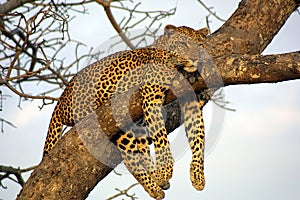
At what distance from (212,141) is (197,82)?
0.99 m

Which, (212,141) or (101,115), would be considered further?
(212,141)

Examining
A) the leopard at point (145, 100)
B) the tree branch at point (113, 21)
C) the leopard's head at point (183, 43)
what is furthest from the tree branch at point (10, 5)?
the leopard's head at point (183, 43)

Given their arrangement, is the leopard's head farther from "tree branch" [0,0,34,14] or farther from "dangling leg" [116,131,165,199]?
"tree branch" [0,0,34,14]

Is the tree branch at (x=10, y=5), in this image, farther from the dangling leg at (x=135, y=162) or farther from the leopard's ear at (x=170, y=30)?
the dangling leg at (x=135, y=162)

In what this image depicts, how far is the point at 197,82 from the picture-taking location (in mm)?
4523

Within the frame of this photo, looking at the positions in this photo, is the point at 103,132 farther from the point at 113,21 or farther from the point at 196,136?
the point at 113,21

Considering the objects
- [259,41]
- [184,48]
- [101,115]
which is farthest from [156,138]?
[259,41]

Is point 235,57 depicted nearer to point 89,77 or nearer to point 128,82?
point 128,82

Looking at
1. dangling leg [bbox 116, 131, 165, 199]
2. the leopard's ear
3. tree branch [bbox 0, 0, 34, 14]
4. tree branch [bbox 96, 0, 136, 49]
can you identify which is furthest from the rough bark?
tree branch [bbox 0, 0, 34, 14]

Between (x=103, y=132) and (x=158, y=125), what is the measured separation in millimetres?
474

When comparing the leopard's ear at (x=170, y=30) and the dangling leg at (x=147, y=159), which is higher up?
the leopard's ear at (x=170, y=30)

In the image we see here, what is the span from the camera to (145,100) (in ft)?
15.5

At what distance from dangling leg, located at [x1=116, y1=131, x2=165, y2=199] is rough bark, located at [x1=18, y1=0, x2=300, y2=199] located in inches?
3.5

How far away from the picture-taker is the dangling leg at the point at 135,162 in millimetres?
5016
